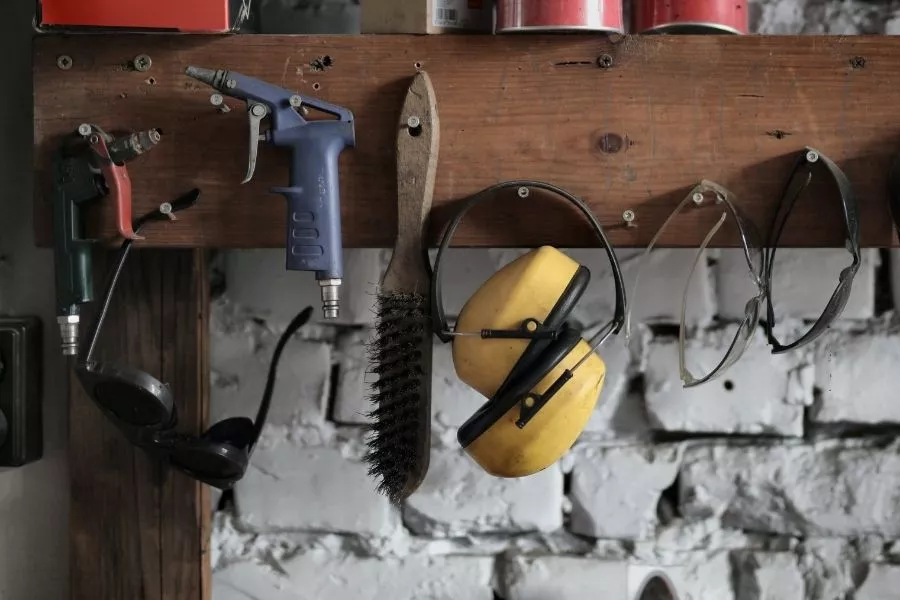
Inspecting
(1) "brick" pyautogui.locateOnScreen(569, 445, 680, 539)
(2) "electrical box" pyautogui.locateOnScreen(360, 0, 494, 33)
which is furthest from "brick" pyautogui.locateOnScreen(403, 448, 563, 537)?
(2) "electrical box" pyautogui.locateOnScreen(360, 0, 494, 33)

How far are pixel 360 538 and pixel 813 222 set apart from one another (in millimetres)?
465

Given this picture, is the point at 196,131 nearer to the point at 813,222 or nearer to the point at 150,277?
the point at 150,277

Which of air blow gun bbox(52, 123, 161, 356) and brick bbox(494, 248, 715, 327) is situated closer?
air blow gun bbox(52, 123, 161, 356)

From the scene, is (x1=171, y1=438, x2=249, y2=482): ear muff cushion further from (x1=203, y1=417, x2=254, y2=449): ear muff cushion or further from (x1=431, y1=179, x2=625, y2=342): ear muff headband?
(x1=431, y1=179, x2=625, y2=342): ear muff headband

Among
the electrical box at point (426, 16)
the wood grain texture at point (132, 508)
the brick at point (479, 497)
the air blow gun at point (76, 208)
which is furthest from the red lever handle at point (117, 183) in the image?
the brick at point (479, 497)

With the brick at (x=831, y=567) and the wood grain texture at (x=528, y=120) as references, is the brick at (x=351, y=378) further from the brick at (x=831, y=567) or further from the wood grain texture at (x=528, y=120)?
the brick at (x=831, y=567)

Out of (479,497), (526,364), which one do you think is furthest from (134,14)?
(479,497)

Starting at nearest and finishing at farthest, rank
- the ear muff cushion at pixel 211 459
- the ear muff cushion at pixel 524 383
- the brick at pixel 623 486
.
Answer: the ear muff cushion at pixel 524 383, the ear muff cushion at pixel 211 459, the brick at pixel 623 486

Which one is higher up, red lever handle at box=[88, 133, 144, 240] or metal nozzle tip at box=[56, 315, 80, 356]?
red lever handle at box=[88, 133, 144, 240]

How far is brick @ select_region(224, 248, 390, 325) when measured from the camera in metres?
0.75

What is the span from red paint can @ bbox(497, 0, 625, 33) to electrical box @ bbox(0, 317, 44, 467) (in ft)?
1.56

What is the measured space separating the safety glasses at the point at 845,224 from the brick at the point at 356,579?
1.13ft

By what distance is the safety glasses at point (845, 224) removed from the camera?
0.58 meters

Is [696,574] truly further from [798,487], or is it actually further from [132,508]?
[132,508]
